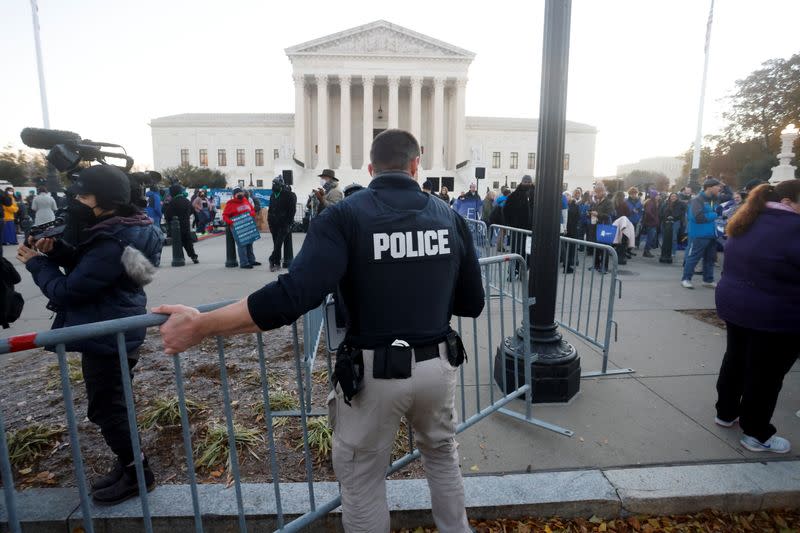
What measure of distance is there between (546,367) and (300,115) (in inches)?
2240

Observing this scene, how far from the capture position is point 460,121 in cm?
5744

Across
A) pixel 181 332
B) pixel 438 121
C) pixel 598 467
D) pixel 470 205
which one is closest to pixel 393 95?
pixel 438 121

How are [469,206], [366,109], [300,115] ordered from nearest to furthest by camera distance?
1. [469,206]
2. [366,109]
3. [300,115]

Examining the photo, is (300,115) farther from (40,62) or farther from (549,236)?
(549,236)

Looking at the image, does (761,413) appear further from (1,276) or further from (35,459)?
(35,459)

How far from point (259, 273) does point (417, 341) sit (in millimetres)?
8717

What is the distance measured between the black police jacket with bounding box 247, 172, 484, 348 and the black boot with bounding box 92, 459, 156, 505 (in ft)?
5.48

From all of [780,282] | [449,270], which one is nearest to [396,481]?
[449,270]

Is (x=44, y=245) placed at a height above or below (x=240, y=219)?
above

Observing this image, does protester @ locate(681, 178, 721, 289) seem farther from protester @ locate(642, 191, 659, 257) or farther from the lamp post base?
the lamp post base

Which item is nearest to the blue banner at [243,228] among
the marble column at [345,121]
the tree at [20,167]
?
the tree at [20,167]

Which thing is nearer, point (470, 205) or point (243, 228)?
point (243, 228)

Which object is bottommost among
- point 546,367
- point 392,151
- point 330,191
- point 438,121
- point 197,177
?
point 546,367

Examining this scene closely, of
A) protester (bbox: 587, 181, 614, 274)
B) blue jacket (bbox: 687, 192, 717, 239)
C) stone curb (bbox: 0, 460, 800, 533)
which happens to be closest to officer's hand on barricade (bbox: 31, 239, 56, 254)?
stone curb (bbox: 0, 460, 800, 533)
